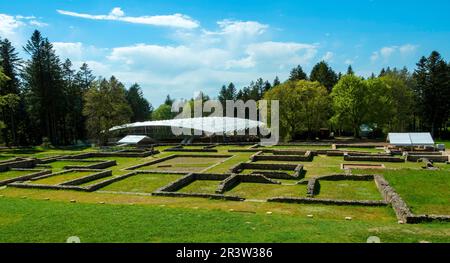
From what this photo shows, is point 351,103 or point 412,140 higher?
point 351,103

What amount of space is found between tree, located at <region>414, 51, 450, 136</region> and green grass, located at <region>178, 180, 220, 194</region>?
43736 millimetres

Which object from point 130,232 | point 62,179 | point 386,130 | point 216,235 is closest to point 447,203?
point 216,235

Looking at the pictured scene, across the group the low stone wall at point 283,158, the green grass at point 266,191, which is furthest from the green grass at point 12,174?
the low stone wall at point 283,158

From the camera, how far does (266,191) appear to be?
688 inches

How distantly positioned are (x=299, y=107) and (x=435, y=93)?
1978cm

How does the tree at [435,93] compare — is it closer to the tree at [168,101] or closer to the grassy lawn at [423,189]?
the grassy lawn at [423,189]

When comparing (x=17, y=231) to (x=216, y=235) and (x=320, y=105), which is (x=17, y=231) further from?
(x=320, y=105)

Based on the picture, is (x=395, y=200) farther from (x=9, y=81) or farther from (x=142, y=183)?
(x=9, y=81)

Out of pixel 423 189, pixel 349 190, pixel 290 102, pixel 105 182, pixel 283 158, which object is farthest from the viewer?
pixel 290 102

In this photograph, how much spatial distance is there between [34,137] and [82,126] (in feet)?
25.0

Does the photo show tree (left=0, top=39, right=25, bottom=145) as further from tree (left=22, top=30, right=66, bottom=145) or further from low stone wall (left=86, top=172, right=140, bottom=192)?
low stone wall (left=86, top=172, right=140, bottom=192)

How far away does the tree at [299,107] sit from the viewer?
4903 centimetres

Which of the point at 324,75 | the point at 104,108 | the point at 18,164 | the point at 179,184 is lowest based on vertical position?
the point at 179,184

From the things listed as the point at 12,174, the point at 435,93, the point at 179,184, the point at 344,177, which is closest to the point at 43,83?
the point at 12,174
